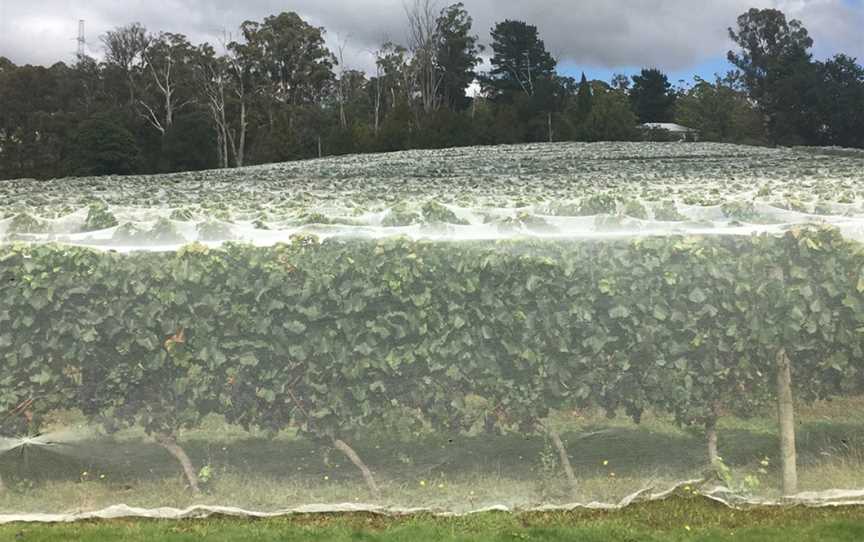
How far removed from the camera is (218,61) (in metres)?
48.5

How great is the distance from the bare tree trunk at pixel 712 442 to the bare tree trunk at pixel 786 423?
1.19ft

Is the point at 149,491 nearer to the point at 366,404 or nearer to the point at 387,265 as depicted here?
the point at 366,404

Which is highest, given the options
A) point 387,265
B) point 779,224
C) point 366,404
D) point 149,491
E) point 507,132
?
point 507,132

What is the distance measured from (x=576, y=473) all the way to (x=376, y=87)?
5028 centimetres

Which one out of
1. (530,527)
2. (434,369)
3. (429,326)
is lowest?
(530,527)

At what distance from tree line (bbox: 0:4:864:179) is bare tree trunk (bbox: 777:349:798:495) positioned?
99.4 ft

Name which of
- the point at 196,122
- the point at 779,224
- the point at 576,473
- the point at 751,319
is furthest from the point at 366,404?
the point at 196,122

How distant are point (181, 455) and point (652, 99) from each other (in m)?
61.7

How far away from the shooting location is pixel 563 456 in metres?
4.02

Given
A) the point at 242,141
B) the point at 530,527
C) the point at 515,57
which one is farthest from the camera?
the point at 515,57

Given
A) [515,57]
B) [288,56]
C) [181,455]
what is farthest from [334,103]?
[181,455]

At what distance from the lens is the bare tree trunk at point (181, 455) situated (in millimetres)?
4016

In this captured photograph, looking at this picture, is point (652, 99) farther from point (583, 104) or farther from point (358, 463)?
point (358, 463)

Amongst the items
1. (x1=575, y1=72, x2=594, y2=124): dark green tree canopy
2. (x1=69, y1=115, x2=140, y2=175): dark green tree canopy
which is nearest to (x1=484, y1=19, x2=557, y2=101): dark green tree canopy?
(x1=575, y1=72, x2=594, y2=124): dark green tree canopy
